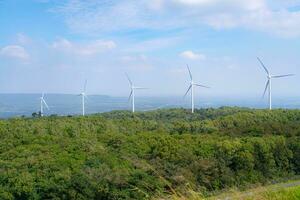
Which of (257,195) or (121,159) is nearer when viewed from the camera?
(257,195)

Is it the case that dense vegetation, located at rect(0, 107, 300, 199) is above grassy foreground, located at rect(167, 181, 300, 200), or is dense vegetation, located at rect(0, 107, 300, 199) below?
below

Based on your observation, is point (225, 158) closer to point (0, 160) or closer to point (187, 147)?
point (187, 147)

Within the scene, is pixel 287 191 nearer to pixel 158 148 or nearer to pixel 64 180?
pixel 64 180

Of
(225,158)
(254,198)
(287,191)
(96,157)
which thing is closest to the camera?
(254,198)

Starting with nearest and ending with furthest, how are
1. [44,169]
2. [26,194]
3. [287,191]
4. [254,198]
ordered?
[254,198]
[287,191]
[26,194]
[44,169]

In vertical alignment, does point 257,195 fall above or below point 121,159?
above

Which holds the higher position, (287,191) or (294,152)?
(287,191)

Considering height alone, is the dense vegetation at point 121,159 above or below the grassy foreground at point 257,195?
below

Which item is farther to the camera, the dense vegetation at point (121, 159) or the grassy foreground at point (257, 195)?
the dense vegetation at point (121, 159)

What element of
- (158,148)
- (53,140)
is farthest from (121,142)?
(53,140)

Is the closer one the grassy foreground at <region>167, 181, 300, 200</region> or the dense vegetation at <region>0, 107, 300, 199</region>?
the grassy foreground at <region>167, 181, 300, 200</region>

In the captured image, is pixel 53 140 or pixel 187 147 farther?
pixel 53 140
